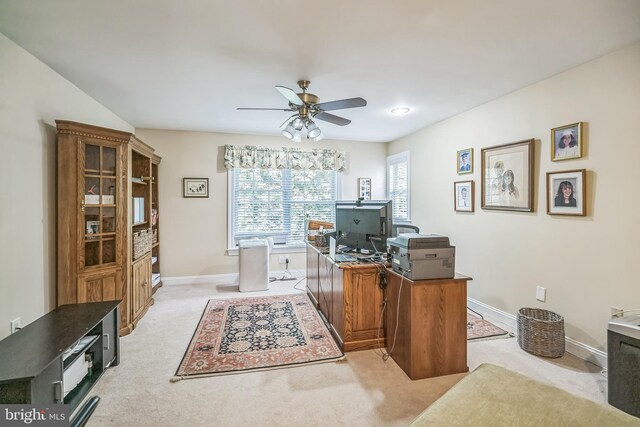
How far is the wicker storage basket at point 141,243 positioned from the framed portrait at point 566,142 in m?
4.29

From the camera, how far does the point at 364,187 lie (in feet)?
17.7

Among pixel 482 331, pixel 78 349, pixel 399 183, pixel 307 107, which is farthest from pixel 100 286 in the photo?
pixel 399 183

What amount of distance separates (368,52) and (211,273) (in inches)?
157

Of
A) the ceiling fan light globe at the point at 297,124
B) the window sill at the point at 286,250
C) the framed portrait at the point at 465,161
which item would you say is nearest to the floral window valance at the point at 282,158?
the window sill at the point at 286,250

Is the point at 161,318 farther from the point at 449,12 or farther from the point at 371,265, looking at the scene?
the point at 449,12

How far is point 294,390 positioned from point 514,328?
7.74 feet

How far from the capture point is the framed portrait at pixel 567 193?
7.71ft

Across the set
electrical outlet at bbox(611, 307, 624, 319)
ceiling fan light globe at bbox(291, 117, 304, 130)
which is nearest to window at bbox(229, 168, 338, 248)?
ceiling fan light globe at bbox(291, 117, 304, 130)

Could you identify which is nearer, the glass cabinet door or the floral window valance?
the glass cabinet door

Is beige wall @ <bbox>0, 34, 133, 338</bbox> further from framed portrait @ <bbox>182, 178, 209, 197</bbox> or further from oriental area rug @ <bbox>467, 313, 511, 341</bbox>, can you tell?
oriental area rug @ <bbox>467, 313, 511, 341</bbox>

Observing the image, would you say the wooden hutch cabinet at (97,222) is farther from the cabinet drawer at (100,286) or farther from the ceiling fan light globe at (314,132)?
the ceiling fan light globe at (314,132)

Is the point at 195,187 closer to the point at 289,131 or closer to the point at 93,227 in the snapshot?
the point at 93,227

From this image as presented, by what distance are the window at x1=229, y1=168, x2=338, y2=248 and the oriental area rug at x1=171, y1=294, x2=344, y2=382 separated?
150cm

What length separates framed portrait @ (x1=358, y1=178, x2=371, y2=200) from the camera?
5.38 m
